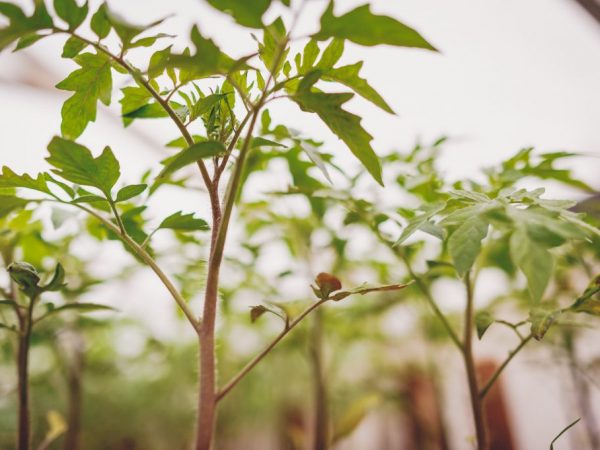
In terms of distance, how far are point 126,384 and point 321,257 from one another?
1.47m

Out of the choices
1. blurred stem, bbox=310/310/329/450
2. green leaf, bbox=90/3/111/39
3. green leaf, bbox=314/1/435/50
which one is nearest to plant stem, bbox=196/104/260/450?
green leaf, bbox=314/1/435/50

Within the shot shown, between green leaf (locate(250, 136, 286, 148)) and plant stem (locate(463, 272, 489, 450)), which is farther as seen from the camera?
plant stem (locate(463, 272, 489, 450))

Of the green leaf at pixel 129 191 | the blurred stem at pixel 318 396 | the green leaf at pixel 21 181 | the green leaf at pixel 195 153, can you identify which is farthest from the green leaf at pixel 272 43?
the blurred stem at pixel 318 396

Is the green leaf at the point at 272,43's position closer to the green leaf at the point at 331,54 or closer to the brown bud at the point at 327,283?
the green leaf at the point at 331,54

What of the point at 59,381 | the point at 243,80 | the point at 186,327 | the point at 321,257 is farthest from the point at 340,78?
the point at 186,327

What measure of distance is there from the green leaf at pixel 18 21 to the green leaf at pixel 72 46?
5 centimetres

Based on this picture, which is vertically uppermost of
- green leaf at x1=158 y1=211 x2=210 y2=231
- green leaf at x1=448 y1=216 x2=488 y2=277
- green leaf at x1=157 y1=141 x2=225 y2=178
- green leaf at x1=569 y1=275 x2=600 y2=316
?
green leaf at x1=157 y1=141 x2=225 y2=178

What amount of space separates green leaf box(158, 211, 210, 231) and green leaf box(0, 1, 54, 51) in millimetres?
247

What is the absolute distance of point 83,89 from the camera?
49cm

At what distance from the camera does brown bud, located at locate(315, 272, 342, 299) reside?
0.45m

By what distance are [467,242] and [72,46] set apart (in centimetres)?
50

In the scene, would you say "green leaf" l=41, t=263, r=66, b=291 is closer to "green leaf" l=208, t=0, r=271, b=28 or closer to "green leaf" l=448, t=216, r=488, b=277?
"green leaf" l=208, t=0, r=271, b=28

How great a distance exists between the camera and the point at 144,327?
168cm

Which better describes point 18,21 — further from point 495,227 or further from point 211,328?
point 495,227
